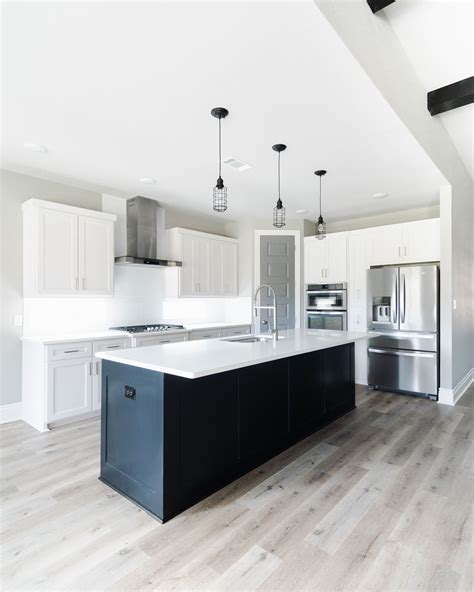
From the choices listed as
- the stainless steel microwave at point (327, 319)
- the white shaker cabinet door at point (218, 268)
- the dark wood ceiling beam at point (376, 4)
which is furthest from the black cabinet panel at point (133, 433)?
the stainless steel microwave at point (327, 319)

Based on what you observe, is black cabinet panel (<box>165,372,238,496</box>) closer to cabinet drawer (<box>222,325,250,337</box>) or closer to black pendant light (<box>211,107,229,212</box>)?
black pendant light (<box>211,107,229,212</box>)

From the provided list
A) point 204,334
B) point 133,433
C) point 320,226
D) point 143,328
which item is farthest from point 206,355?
point 204,334

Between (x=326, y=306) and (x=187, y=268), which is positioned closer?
(x=187, y=268)

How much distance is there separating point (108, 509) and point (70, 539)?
0.28 m

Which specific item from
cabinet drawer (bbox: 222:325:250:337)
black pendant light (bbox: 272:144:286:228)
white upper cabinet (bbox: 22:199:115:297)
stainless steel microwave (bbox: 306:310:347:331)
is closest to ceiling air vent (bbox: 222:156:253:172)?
black pendant light (bbox: 272:144:286:228)

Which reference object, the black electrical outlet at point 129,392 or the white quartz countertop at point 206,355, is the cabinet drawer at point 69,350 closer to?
the white quartz countertop at point 206,355

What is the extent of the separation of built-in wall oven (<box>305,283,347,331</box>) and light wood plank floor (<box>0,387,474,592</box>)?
248 centimetres

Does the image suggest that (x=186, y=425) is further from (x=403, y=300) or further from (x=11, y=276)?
(x=403, y=300)

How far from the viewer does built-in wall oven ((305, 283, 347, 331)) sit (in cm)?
523

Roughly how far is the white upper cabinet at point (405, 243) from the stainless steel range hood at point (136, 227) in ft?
9.60

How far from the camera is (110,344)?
381 centimetres

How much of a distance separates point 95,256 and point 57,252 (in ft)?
1.38

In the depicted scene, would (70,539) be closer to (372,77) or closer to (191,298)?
(372,77)

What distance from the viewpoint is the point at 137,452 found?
84.0 inches
